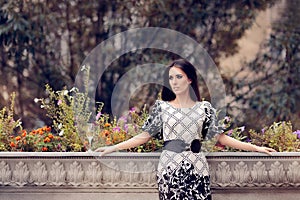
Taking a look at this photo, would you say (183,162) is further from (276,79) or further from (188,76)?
(276,79)

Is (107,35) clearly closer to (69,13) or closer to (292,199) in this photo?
(69,13)

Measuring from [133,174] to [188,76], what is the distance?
0.80 meters

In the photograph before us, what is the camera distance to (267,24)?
742cm

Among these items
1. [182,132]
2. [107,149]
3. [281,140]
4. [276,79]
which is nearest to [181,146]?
[182,132]

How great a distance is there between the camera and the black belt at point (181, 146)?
3164 millimetres

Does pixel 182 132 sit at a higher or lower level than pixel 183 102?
lower

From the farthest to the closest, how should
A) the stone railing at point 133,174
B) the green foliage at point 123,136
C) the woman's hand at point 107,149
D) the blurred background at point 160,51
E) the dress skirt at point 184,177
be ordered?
1. the blurred background at point 160,51
2. the green foliage at point 123,136
3. the stone railing at point 133,174
4. the woman's hand at point 107,149
5. the dress skirt at point 184,177

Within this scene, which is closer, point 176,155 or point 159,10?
point 176,155

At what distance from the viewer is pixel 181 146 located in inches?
125

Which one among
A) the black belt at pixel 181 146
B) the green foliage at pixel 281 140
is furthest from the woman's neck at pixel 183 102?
the green foliage at pixel 281 140

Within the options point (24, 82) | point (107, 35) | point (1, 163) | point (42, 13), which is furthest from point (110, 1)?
point (1, 163)

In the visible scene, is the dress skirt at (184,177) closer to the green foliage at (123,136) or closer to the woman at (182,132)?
the woman at (182,132)

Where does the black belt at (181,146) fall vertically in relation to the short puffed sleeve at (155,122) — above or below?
below

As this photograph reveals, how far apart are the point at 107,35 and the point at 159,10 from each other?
77cm
